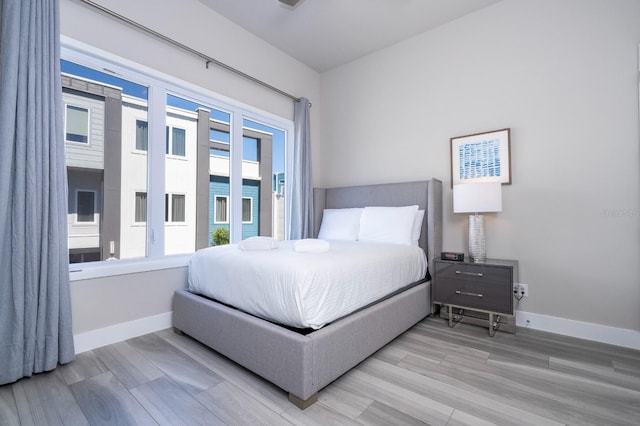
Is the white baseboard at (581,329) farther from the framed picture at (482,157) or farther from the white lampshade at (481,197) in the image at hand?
the framed picture at (482,157)

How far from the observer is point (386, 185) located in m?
3.40

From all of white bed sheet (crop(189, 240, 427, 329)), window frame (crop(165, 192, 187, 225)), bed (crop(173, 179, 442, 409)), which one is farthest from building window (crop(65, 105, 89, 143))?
bed (crop(173, 179, 442, 409))

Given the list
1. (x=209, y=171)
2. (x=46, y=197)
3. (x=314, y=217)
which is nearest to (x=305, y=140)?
(x=314, y=217)

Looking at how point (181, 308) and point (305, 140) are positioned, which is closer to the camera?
point (181, 308)

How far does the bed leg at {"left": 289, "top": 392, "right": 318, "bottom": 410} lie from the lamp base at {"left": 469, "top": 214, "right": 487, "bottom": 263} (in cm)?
183

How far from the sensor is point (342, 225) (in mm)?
3369

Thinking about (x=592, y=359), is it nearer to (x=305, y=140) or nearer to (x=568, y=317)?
(x=568, y=317)

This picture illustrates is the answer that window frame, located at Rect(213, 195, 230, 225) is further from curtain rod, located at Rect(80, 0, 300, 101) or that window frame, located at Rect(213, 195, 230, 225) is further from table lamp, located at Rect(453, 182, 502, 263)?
table lamp, located at Rect(453, 182, 502, 263)

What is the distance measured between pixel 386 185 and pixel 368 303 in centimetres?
175

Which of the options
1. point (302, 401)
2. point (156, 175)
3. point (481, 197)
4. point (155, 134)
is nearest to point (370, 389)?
point (302, 401)

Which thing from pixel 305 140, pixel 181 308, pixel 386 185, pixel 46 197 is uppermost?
pixel 305 140

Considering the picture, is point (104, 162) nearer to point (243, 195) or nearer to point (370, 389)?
point (243, 195)

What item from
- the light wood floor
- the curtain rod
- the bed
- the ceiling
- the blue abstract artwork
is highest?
the ceiling

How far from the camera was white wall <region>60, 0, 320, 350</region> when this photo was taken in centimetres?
211
